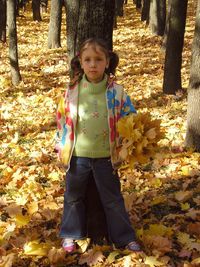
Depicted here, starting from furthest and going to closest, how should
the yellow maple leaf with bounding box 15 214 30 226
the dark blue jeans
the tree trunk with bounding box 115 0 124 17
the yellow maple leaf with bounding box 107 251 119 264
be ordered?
the tree trunk with bounding box 115 0 124 17
the yellow maple leaf with bounding box 15 214 30 226
the yellow maple leaf with bounding box 107 251 119 264
the dark blue jeans

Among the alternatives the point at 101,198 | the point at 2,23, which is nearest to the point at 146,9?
the point at 2,23

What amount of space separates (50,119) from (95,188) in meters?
4.91

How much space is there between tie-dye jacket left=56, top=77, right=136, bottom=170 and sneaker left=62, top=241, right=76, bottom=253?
0.80 metres

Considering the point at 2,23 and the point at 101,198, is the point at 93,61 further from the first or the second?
the point at 2,23

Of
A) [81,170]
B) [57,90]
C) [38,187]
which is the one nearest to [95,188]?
[81,170]

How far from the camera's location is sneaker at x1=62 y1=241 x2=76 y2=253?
379 cm

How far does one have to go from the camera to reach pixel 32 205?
464 cm

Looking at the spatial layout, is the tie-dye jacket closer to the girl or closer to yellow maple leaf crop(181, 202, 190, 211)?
the girl

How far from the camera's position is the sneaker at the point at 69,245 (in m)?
3.79

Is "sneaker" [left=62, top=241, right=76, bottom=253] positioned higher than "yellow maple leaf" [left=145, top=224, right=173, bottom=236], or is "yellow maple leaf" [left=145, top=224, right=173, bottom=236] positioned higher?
"yellow maple leaf" [left=145, top=224, right=173, bottom=236]

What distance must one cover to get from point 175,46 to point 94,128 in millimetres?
6713

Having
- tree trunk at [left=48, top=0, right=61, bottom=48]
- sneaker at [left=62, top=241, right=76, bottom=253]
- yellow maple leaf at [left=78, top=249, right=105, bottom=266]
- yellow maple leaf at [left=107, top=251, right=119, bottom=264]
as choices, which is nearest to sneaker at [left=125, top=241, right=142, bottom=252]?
yellow maple leaf at [left=107, top=251, right=119, bottom=264]

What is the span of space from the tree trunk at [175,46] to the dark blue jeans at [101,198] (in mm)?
6427

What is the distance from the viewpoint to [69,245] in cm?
380
